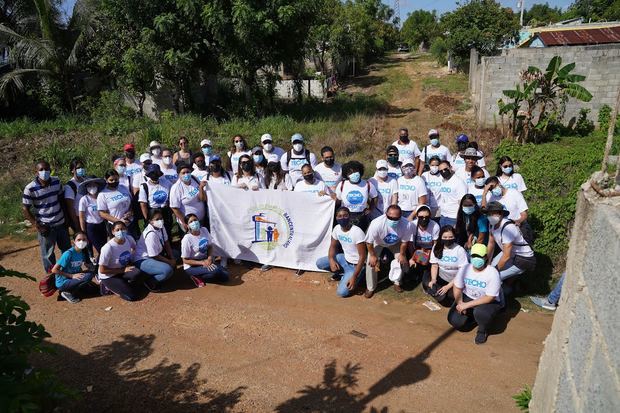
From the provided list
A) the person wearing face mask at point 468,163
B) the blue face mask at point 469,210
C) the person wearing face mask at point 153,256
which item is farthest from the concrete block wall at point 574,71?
the person wearing face mask at point 153,256

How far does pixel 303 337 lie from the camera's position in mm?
5910

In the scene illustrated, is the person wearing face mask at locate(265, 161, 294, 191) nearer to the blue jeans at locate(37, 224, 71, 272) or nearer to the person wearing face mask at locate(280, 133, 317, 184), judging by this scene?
the person wearing face mask at locate(280, 133, 317, 184)

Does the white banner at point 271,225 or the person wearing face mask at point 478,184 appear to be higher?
the person wearing face mask at point 478,184

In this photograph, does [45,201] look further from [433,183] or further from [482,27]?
[482,27]

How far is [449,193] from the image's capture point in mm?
7246

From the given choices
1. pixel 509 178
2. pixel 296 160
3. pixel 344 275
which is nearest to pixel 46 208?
pixel 296 160

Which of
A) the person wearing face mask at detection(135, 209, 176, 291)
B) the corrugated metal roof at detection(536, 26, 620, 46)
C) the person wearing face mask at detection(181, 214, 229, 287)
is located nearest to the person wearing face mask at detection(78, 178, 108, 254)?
the person wearing face mask at detection(135, 209, 176, 291)

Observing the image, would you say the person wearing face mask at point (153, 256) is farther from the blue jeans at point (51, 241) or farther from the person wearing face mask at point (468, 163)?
the person wearing face mask at point (468, 163)

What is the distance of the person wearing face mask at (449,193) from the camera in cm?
717

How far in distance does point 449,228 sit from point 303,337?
241cm

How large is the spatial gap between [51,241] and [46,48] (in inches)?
401

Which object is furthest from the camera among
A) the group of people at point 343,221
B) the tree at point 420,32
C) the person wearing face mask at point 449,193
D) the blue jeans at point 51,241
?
the tree at point 420,32

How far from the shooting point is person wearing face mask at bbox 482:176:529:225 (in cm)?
669

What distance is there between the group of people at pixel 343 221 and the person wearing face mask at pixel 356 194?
16 millimetres
